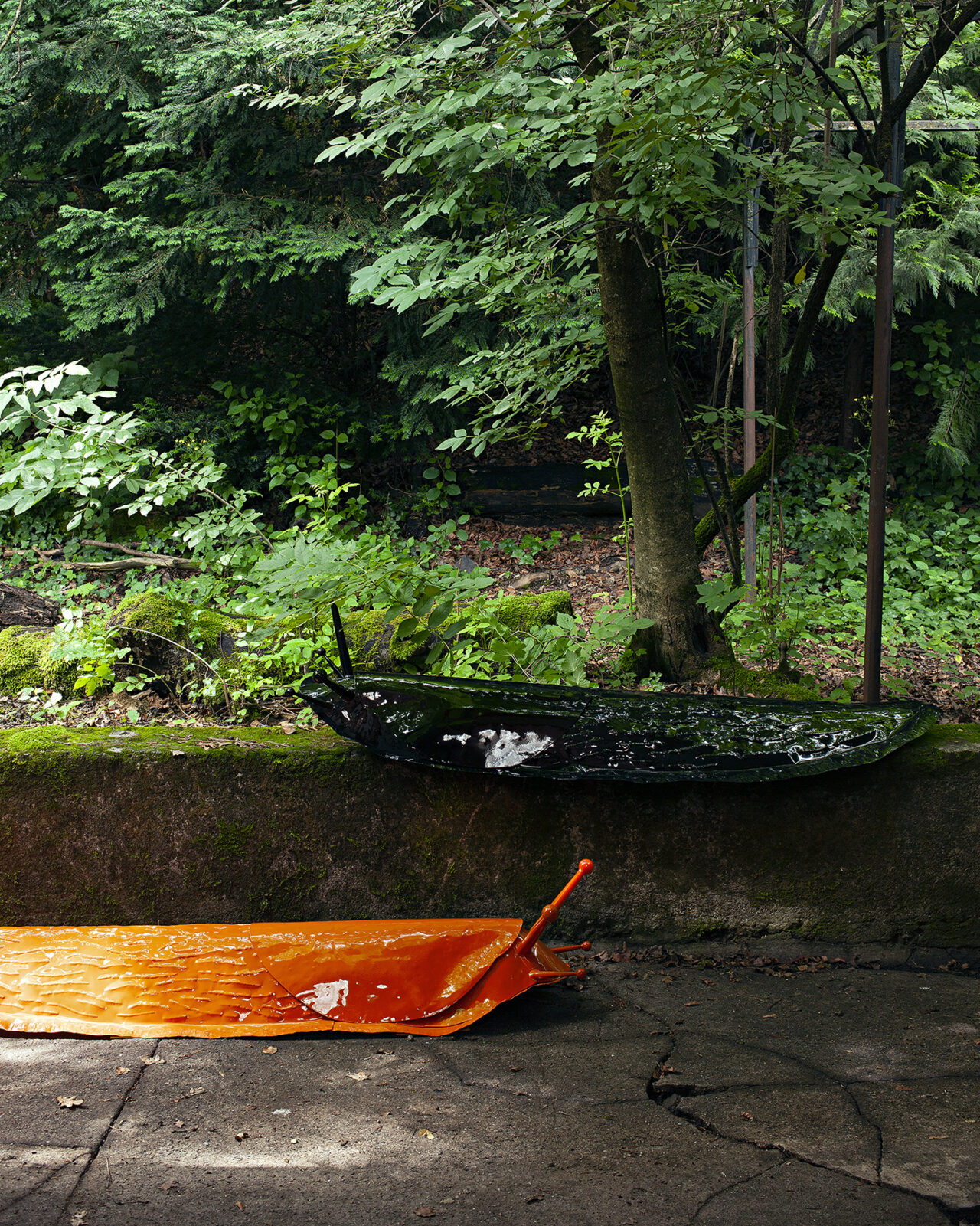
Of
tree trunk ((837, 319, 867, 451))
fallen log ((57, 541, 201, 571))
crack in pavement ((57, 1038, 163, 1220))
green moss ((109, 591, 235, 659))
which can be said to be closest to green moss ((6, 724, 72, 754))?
crack in pavement ((57, 1038, 163, 1220))

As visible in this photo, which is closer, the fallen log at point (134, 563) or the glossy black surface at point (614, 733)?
the glossy black surface at point (614, 733)

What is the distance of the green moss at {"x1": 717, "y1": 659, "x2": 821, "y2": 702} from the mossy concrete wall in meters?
1.08

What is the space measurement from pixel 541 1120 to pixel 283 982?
0.87 metres

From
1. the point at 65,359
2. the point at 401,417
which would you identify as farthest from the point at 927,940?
the point at 65,359

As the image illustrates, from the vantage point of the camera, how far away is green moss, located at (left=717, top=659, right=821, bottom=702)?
4.13 m

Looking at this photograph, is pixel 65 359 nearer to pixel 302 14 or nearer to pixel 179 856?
pixel 302 14

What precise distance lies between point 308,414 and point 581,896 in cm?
669

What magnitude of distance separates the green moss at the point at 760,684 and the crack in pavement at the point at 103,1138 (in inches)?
116

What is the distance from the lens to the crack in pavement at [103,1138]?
177cm

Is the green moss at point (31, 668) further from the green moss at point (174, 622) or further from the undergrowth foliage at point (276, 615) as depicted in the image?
the green moss at point (174, 622)

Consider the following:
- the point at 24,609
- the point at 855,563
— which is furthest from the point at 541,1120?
the point at 855,563

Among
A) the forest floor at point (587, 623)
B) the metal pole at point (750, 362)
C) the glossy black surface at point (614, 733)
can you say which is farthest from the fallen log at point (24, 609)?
the metal pole at point (750, 362)

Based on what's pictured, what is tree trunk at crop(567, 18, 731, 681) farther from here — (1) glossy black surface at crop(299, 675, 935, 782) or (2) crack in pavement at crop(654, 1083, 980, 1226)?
(2) crack in pavement at crop(654, 1083, 980, 1226)

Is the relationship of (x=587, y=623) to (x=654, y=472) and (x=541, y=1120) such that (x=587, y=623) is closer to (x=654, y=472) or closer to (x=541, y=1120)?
(x=654, y=472)
